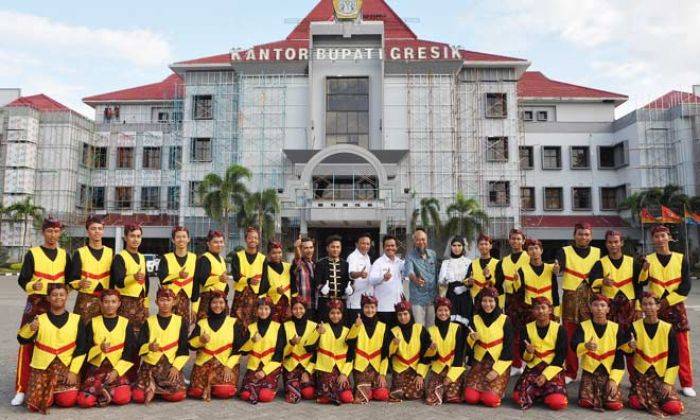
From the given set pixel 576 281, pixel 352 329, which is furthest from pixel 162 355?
pixel 576 281

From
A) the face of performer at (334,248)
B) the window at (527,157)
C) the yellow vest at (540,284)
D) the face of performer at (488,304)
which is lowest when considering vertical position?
the face of performer at (488,304)

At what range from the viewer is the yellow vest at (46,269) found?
600cm

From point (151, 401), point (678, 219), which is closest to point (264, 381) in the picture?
point (151, 401)

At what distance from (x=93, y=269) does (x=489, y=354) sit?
4778 millimetres

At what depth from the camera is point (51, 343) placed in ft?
18.7

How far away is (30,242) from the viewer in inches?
1245

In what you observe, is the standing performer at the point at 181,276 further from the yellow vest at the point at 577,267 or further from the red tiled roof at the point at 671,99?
the red tiled roof at the point at 671,99

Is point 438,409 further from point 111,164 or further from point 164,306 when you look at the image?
point 111,164

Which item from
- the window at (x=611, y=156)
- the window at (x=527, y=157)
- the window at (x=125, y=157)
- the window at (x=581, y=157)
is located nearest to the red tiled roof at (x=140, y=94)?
the window at (x=125, y=157)

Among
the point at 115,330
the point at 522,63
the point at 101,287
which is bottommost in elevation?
the point at 115,330

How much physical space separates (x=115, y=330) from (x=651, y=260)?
21.4 ft

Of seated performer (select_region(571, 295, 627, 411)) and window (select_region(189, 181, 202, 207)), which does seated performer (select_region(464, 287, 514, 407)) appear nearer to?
seated performer (select_region(571, 295, 627, 411))

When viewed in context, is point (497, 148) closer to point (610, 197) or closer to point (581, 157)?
point (581, 157)

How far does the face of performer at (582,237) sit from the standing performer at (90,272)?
5915 millimetres
